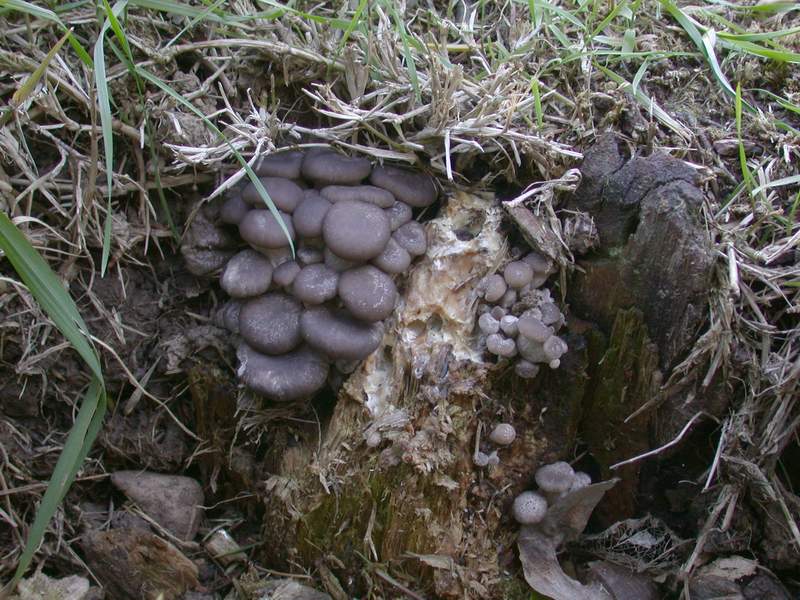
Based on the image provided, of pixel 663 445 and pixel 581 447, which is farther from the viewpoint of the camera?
pixel 581 447

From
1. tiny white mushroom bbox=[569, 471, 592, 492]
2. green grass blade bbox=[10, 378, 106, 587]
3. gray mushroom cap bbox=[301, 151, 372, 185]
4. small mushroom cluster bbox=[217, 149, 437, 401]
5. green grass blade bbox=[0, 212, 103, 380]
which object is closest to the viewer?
green grass blade bbox=[0, 212, 103, 380]

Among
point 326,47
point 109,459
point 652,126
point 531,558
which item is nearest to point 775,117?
point 652,126

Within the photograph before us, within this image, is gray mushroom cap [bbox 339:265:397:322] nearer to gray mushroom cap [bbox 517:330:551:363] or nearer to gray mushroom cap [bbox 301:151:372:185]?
gray mushroom cap [bbox 301:151:372:185]

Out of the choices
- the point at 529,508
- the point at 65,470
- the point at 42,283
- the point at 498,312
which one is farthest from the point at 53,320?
the point at 529,508

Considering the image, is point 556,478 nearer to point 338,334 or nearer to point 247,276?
point 338,334

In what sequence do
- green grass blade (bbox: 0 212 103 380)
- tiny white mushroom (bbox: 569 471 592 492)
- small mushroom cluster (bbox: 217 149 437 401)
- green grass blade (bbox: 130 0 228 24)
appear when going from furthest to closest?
tiny white mushroom (bbox: 569 471 592 492), small mushroom cluster (bbox: 217 149 437 401), green grass blade (bbox: 130 0 228 24), green grass blade (bbox: 0 212 103 380)

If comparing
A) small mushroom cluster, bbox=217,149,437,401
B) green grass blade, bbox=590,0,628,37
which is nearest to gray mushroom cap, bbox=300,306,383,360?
small mushroom cluster, bbox=217,149,437,401

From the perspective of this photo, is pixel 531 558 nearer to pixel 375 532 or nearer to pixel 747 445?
pixel 375 532
